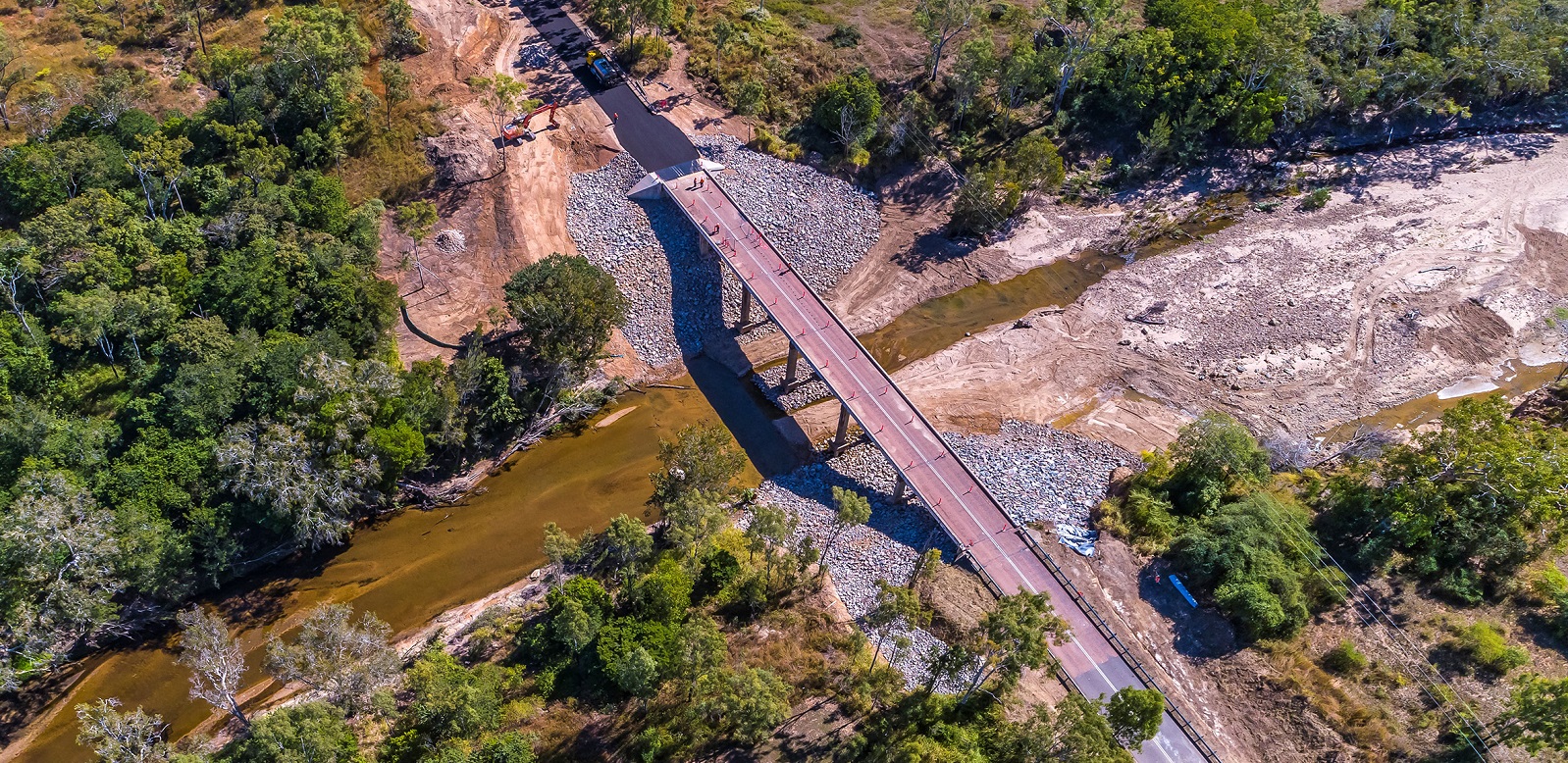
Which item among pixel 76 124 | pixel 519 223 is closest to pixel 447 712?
pixel 519 223

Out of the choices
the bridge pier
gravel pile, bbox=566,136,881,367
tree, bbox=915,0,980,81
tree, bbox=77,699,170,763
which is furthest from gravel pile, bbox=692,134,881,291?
tree, bbox=77,699,170,763

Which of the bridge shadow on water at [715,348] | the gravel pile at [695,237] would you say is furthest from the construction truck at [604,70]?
the bridge shadow on water at [715,348]

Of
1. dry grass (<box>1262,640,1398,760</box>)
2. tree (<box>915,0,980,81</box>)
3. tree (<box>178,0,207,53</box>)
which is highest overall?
tree (<box>178,0,207,53</box>)

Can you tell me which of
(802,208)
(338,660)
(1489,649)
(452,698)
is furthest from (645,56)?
(1489,649)

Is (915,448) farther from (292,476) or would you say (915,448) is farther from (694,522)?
(292,476)

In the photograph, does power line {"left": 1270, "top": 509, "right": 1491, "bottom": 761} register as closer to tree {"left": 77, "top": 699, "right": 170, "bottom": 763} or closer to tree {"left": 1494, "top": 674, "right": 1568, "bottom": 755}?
tree {"left": 1494, "top": 674, "right": 1568, "bottom": 755}

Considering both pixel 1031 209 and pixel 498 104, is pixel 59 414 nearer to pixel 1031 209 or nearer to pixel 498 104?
pixel 498 104
